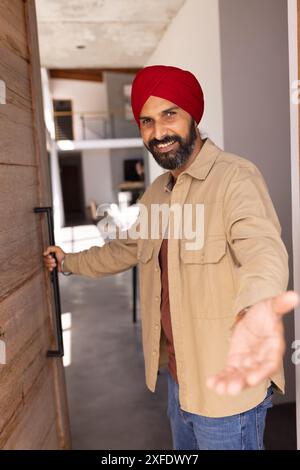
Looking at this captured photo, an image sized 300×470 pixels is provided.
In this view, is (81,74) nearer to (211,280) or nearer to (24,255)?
(24,255)

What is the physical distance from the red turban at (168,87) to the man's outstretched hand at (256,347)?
0.78m

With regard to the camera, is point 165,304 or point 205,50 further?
point 205,50

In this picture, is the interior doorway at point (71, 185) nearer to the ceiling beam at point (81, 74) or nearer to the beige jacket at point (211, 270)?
the ceiling beam at point (81, 74)

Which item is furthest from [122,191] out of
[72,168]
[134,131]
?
[72,168]

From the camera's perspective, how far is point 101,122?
595 inches

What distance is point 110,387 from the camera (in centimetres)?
312

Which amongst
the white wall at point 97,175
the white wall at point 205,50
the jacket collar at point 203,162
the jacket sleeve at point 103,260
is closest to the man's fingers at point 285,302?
the jacket collar at point 203,162

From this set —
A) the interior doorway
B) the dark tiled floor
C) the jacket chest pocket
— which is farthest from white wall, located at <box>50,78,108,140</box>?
the jacket chest pocket

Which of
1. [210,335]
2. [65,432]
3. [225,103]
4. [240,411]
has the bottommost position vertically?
[65,432]

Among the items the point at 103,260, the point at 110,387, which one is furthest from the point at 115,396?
the point at 103,260

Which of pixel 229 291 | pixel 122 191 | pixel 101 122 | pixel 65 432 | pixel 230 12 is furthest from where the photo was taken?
pixel 122 191

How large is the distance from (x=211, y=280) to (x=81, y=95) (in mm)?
14994
